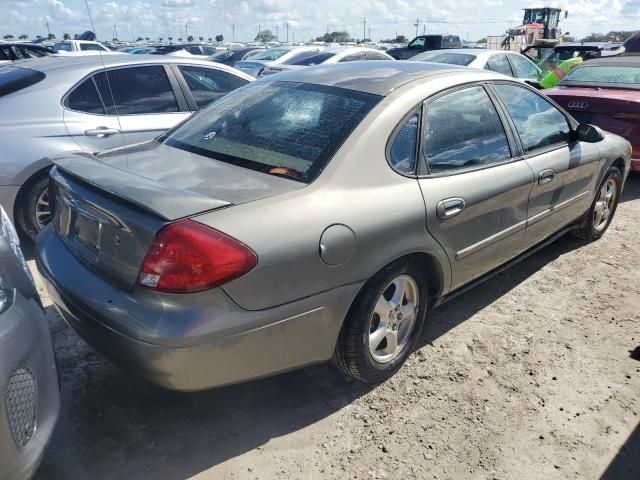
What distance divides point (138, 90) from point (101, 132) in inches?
23.0

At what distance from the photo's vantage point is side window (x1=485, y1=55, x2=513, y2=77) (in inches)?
387

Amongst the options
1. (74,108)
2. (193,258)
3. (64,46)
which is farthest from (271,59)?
(193,258)

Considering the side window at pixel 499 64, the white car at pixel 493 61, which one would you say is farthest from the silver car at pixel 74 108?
the side window at pixel 499 64

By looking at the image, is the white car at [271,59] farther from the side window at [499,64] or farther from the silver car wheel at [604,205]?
the silver car wheel at [604,205]

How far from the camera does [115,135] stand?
4520 millimetres

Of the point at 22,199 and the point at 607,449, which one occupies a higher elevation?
the point at 22,199

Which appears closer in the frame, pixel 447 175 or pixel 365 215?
pixel 365 215

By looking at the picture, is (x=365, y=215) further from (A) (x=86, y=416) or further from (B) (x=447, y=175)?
(A) (x=86, y=416)

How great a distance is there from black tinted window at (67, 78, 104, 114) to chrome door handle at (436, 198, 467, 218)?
3151 mm

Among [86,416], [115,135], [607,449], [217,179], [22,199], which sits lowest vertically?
[607,449]

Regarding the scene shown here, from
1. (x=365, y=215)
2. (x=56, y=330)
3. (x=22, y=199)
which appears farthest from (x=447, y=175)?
(x=22, y=199)

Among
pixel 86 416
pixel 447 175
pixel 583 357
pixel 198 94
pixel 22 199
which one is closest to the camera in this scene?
pixel 86 416

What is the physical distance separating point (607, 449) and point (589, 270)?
216 centimetres

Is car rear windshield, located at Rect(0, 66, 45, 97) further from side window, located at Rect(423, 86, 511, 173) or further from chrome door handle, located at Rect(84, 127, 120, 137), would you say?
side window, located at Rect(423, 86, 511, 173)
